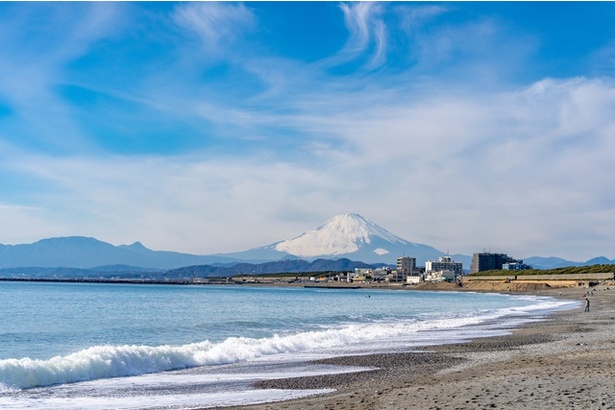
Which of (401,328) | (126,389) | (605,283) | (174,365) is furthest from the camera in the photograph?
(605,283)

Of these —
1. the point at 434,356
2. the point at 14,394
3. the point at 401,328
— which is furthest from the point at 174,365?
the point at 401,328

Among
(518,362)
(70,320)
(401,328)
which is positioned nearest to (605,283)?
(401,328)

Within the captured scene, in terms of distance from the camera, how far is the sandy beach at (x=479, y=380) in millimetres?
10836

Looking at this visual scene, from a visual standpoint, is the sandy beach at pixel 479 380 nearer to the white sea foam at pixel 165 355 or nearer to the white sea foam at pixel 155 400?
the white sea foam at pixel 155 400

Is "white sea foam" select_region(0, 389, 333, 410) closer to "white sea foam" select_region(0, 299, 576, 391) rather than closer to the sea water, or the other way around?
the sea water

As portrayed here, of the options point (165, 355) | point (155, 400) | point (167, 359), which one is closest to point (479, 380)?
point (155, 400)

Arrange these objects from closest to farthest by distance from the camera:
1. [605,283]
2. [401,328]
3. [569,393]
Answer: [569,393], [401,328], [605,283]

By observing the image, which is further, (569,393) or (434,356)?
(434,356)

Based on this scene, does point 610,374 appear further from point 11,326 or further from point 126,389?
point 11,326

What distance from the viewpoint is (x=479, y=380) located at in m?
13.5

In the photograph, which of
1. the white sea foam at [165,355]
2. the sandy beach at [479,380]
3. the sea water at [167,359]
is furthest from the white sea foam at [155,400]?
the white sea foam at [165,355]

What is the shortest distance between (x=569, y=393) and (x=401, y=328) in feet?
79.3

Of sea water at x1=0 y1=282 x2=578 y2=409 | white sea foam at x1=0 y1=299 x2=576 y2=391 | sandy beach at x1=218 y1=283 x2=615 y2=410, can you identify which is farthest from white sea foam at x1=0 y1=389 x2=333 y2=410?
white sea foam at x1=0 y1=299 x2=576 y2=391

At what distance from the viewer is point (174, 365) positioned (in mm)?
19797
